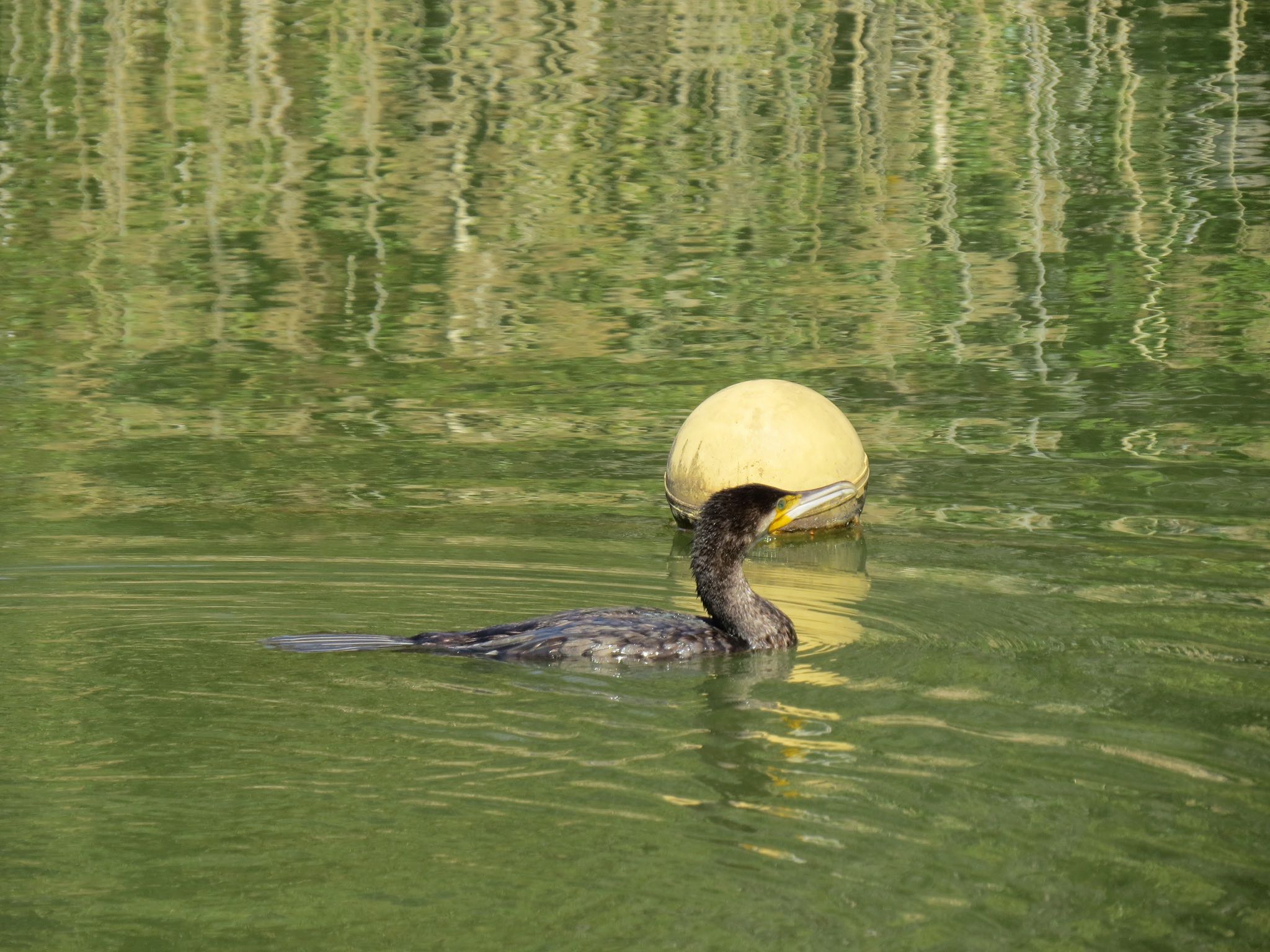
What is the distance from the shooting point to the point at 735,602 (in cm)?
988

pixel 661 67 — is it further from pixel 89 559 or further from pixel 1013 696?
pixel 1013 696

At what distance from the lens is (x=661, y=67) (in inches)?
1364

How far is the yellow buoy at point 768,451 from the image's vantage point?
1284 centimetres

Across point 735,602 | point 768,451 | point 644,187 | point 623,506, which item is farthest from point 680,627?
point 644,187

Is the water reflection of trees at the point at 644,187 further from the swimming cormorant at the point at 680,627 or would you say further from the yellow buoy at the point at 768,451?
the swimming cormorant at the point at 680,627

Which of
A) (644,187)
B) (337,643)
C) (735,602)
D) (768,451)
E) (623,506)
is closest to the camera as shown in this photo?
(337,643)

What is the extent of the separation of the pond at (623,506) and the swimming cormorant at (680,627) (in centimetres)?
18

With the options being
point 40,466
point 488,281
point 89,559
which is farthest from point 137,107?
point 89,559

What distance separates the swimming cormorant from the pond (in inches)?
7.2

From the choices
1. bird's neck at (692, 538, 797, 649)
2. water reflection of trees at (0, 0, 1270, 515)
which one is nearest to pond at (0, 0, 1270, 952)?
water reflection of trees at (0, 0, 1270, 515)

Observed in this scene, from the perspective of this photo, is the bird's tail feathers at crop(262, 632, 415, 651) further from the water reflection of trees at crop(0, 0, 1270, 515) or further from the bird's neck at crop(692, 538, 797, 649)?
the water reflection of trees at crop(0, 0, 1270, 515)

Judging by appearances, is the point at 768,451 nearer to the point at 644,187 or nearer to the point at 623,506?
the point at 623,506

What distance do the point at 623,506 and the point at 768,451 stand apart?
1072 mm

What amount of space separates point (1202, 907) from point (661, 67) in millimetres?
29318
